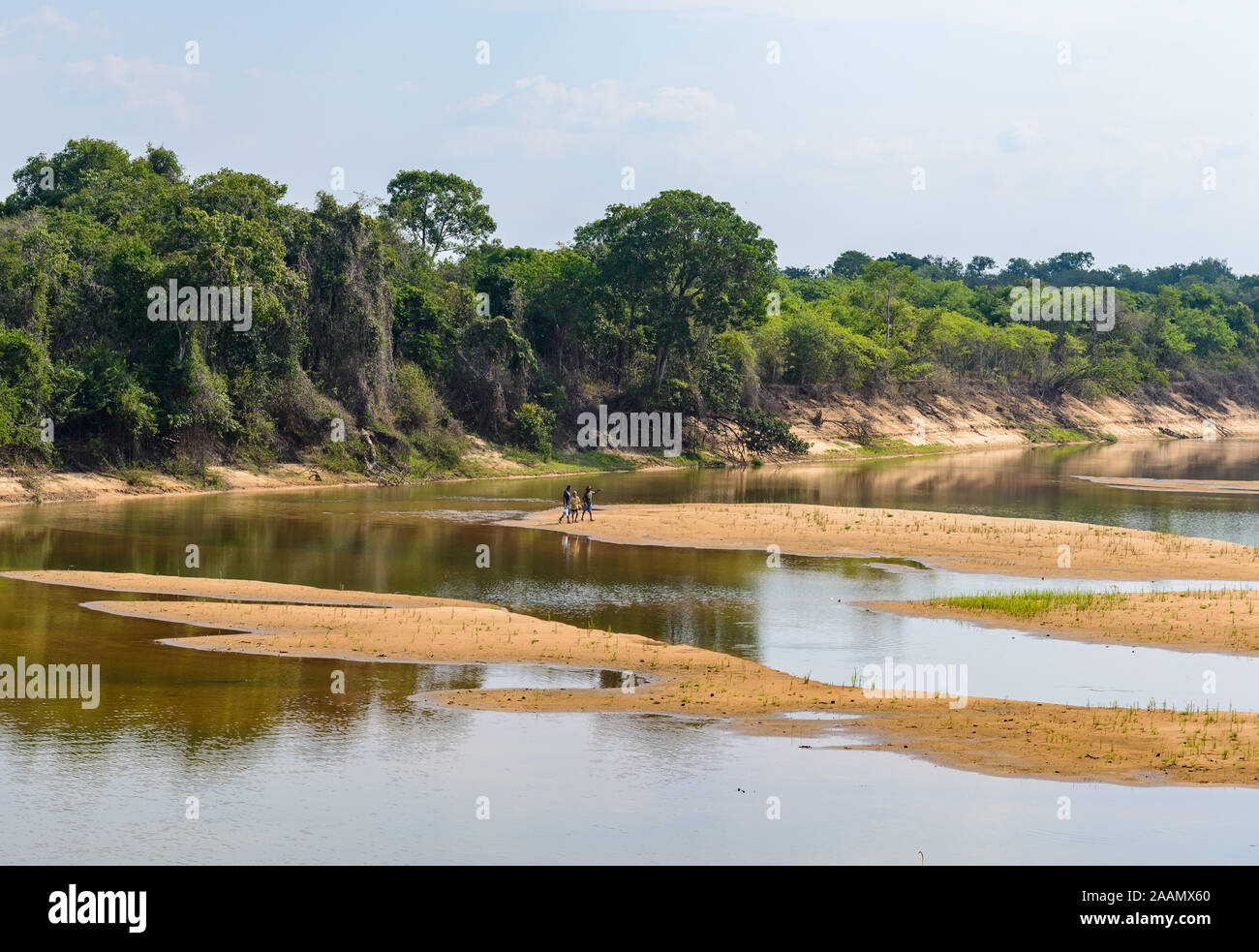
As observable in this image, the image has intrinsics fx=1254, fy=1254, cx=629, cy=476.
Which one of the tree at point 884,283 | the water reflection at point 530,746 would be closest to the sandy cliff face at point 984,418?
the tree at point 884,283

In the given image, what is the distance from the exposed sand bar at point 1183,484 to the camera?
70875 mm

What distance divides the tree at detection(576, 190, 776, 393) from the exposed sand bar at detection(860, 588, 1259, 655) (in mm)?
55581

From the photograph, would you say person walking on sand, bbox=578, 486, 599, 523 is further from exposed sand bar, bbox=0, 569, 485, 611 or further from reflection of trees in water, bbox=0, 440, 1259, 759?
exposed sand bar, bbox=0, 569, 485, 611

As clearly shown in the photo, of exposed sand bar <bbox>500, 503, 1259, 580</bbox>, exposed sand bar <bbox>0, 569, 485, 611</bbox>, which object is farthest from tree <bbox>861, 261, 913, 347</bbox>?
exposed sand bar <bbox>0, 569, 485, 611</bbox>

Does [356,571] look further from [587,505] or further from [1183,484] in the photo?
[1183,484]

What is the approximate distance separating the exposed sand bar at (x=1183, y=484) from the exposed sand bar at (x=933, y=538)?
23.7 m

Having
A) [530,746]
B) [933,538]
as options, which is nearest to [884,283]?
[933,538]

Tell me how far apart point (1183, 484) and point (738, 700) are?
5973 centimetres

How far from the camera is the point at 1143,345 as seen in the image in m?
149

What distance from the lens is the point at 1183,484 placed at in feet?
242

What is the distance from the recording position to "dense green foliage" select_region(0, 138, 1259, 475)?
5809 cm
